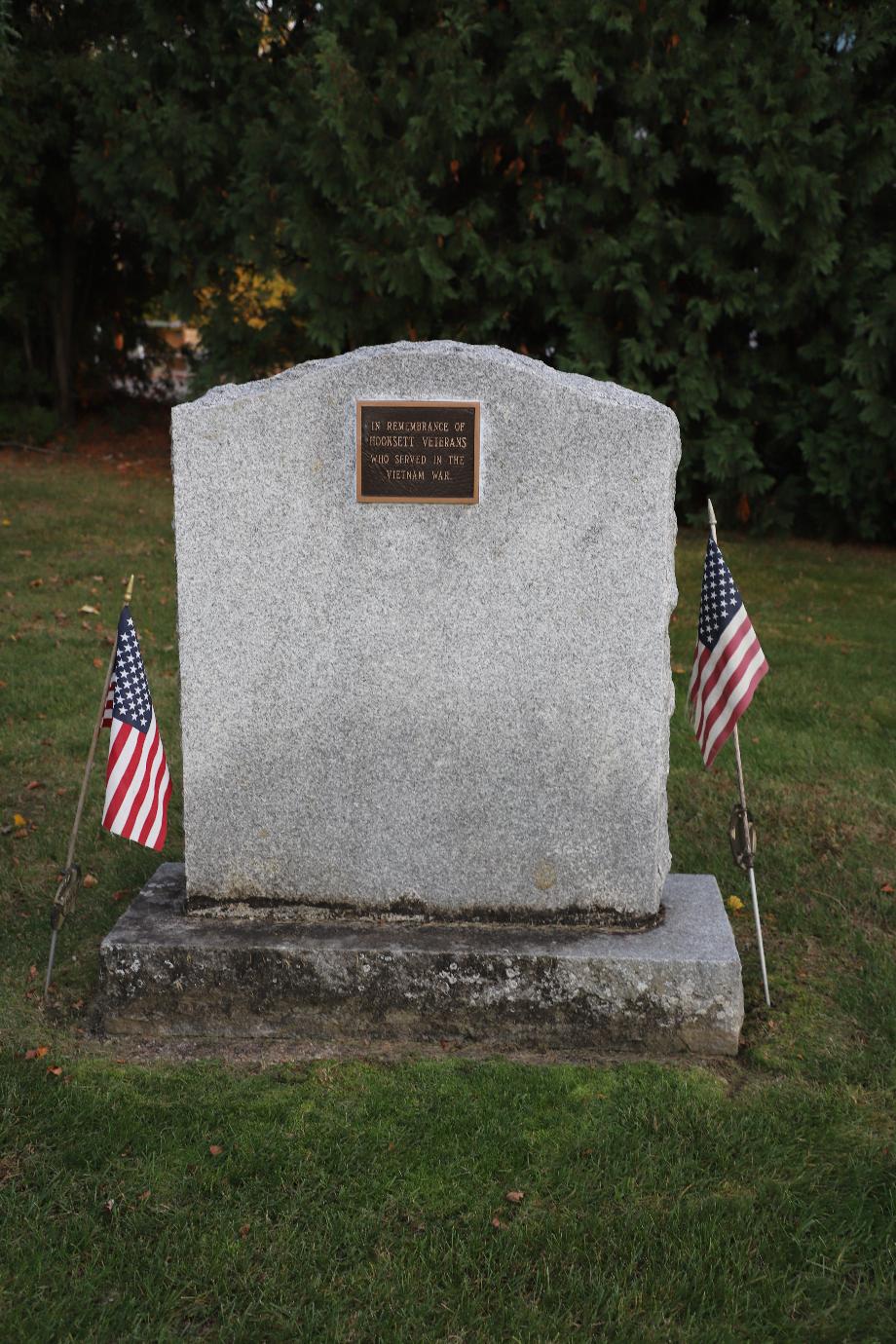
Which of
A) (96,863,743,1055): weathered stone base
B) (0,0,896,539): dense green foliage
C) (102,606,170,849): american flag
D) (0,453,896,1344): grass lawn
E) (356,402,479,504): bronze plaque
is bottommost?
(0,453,896,1344): grass lawn

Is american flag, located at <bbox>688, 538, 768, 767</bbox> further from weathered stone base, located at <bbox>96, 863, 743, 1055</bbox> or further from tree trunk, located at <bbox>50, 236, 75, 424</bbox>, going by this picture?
tree trunk, located at <bbox>50, 236, 75, 424</bbox>

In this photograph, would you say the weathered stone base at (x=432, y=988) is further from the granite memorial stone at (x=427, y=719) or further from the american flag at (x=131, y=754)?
the american flag at (x=131, y=754)

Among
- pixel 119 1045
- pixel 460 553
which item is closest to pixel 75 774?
pixel 119 1045

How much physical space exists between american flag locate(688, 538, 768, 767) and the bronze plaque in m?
0.91

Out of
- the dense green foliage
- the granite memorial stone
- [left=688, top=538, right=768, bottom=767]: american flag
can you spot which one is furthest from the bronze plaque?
the dense green foliage

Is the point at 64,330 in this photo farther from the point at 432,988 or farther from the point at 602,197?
the point at 432,988

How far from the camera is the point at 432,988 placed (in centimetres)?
Result: 414

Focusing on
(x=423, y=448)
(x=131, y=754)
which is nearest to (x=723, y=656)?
(x=423, y=448)

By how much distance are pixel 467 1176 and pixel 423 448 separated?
2096 millimetres

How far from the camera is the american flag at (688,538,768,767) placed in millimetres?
4375

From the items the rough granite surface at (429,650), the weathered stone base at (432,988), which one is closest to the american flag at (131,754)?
the rough granite surface at (429,650)

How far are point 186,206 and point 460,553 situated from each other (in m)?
12.0

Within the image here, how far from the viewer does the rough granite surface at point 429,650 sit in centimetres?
404

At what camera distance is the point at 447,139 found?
39.7 ft
